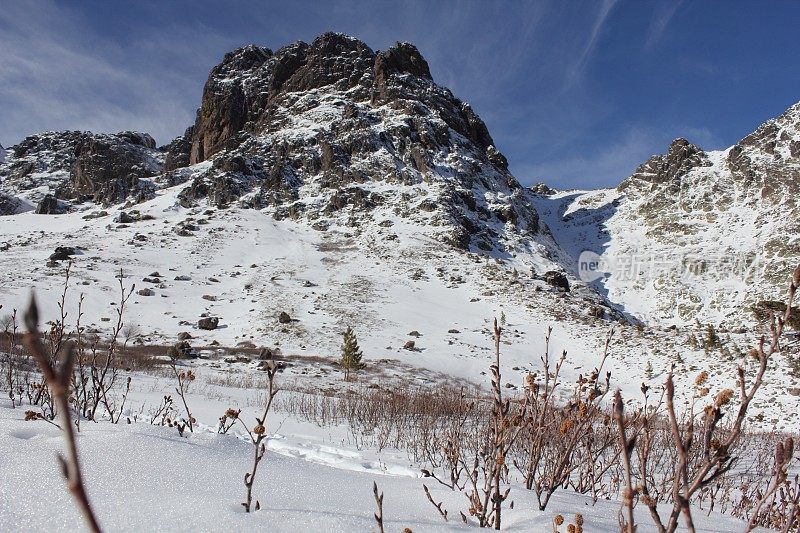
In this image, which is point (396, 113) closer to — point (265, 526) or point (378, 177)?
point (378, 177)

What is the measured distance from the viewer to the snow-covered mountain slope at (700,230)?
37.1 meters

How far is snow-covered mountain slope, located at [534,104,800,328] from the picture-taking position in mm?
37125

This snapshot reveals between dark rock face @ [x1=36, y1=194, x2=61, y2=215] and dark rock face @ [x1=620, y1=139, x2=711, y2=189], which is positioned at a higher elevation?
dark rock face @ [x1=620, y1=139, x2=711, y2=189]

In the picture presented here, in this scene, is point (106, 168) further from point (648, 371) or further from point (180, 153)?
point (648, 371)

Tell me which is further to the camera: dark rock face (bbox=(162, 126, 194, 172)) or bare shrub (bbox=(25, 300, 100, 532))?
dark rock face (bbox=(162, 126, 194, 172))

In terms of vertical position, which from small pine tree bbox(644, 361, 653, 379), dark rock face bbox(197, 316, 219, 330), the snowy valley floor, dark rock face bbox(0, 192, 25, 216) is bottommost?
the snowy valley floor

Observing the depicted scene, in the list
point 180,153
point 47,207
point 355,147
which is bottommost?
point 47,207

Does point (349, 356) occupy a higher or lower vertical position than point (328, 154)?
lower

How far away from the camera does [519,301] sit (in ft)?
79.5

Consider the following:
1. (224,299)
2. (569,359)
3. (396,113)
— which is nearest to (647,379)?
(569,359)

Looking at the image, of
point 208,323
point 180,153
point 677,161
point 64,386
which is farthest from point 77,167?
point 677,161

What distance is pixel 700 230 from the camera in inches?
1902

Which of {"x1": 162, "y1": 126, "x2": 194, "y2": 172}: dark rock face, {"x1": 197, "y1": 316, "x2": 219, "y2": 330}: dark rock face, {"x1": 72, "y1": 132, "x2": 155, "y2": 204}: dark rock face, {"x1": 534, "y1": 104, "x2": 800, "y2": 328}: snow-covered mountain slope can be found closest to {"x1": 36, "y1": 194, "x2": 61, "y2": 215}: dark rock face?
{"x1": 72, "y1": 132, "x2": 155, "y2": 204}: dark rock face

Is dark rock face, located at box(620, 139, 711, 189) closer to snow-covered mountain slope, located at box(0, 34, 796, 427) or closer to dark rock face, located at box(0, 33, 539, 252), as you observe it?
snow-covered mountain slope, located at box(0, 34, 796, 427)
